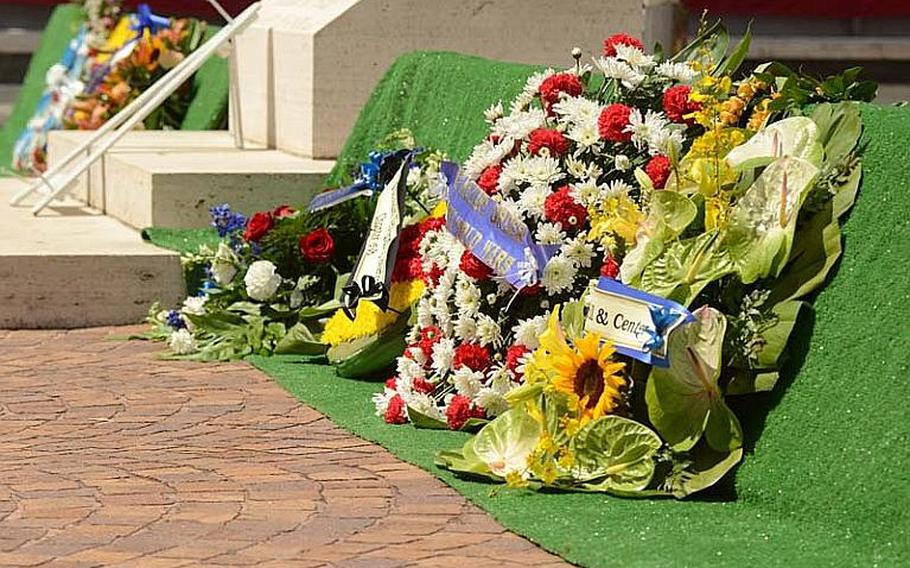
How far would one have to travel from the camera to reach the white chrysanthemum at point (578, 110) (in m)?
5.18

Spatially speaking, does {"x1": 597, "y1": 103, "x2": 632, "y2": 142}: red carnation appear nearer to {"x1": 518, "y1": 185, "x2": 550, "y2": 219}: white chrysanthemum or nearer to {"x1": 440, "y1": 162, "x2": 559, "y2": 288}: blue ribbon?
{"x1": 518, "y1": 185, "x2": 550, "y2": 219}: white chrysanthemum

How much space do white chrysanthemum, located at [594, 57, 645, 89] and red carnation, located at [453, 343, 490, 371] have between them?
2.71ft

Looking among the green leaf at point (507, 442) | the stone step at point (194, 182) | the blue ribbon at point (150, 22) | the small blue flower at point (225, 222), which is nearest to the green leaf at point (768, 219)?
the green leaf at point (507, 442)

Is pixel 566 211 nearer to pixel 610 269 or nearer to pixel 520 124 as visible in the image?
pixel 610 269

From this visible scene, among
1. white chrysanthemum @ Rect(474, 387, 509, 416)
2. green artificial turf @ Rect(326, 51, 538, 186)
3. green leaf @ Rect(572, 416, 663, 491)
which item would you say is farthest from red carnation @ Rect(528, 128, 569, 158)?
green artificial turf @ Rect(326, 51, 538, 186)

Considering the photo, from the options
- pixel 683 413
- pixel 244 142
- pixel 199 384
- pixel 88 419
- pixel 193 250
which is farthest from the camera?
pixel 244 142

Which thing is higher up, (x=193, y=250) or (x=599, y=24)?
(x=599, y=24)

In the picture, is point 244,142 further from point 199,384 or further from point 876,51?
point 876,51

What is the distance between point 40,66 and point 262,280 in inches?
329

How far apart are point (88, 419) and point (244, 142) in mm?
3957

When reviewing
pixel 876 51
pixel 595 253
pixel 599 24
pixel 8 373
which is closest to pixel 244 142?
pixel 599 24

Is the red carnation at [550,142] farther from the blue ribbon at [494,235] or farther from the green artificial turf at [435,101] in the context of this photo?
the green artificial turf at [435,101]

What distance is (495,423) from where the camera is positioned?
4773 mm

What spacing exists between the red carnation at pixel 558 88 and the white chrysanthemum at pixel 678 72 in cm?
29
